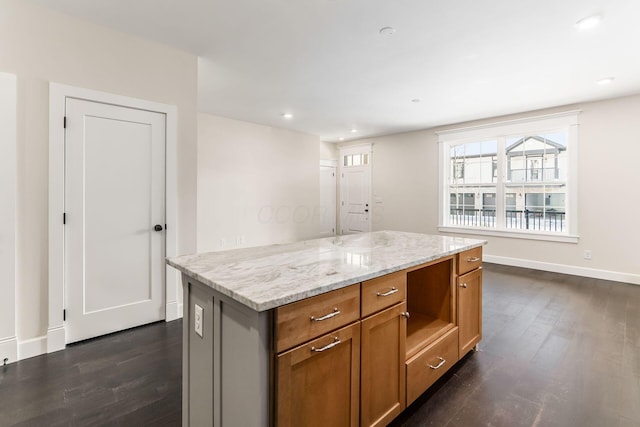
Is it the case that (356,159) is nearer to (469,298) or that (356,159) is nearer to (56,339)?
(469,298)

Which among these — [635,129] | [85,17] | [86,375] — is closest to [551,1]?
[635,129]

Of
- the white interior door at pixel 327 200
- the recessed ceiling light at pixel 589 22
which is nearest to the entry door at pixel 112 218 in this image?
the recessed ceiling light at pixel 589 22

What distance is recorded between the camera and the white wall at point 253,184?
5.57 m

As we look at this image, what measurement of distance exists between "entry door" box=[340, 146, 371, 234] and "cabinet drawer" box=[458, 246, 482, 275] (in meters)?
5.18

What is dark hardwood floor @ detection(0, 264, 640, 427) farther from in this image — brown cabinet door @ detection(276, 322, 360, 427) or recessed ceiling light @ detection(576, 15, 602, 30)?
recessed ceiling light @ detection(576, 15, 602, 30)

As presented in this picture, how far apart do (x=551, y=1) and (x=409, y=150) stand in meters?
4.46

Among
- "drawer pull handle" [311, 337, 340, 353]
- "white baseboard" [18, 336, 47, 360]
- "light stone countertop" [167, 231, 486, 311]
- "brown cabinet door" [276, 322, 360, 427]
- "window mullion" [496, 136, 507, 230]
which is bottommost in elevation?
"white baseboard" [18, 336, 47, 360]

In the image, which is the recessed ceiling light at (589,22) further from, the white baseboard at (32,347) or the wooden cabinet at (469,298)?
the white baseboard at (32,347)

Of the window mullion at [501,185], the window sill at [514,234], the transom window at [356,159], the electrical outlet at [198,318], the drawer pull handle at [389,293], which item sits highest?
the transom window at [356,159]

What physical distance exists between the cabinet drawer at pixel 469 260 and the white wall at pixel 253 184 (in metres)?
4.54

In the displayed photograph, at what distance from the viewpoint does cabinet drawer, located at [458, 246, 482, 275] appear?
83.6 inches

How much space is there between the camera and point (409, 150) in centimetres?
672

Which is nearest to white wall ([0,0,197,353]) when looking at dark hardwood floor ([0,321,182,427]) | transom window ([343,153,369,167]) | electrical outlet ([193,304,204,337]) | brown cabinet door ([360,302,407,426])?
dark hardwood floor ([0,321,182,427])

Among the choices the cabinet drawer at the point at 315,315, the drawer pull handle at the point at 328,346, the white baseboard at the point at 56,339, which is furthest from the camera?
the white baseboard at the point at 56,339
